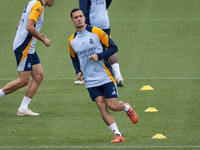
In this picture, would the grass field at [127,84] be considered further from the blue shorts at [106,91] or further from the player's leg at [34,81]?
the blue shorts at [106,91]

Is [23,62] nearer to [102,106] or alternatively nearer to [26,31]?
[26,31]

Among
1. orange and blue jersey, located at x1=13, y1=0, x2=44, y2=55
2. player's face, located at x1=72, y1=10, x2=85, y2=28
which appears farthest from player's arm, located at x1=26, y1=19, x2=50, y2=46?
player's face, located at x1=72, y1=10, x2=85, y2=28

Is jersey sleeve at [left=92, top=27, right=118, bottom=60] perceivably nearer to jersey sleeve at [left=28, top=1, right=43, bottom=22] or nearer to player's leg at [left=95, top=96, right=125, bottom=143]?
player's leg at [left=95, top=96, right=125, bottom=143]

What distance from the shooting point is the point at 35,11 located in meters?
7.92

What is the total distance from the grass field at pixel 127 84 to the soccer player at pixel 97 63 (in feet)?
1.78

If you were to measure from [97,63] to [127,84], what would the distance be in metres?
3.62

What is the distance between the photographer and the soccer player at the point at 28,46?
7926mm

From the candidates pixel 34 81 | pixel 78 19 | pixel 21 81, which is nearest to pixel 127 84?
pixel 34 81

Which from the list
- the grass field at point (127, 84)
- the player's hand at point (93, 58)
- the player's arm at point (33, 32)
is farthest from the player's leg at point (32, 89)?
the player's hand at point (93, 58)

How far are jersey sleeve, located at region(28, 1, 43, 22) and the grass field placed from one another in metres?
1.76

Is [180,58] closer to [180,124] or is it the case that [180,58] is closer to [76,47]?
[180,124]

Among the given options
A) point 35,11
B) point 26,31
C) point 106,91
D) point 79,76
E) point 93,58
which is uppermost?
point 35,11

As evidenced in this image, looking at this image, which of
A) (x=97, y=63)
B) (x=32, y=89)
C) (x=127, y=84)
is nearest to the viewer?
(x=97, y=63)

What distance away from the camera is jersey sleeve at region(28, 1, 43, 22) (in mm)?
7914
